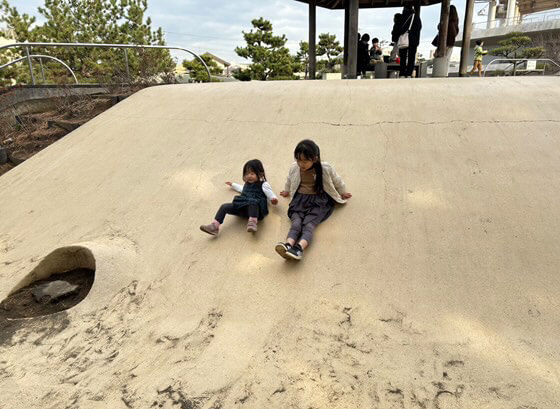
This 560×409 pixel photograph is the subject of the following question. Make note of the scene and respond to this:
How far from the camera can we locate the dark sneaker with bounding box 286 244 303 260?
10.3ft

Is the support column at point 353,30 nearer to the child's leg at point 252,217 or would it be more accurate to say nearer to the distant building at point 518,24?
the child's leg at point 252,217

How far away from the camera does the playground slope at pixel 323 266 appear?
239cm

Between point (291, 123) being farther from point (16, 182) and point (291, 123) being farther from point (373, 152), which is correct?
point (16, 182)

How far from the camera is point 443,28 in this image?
8.12 metres

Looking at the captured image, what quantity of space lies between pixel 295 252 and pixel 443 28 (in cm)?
713

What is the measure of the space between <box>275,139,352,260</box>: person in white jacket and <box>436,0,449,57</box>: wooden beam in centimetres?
616

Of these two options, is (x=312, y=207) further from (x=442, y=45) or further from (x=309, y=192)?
(x=442, y=45)

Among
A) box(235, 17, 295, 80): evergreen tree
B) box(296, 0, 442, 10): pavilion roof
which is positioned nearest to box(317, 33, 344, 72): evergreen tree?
box(235, 17, 295, 80): evergreen tree

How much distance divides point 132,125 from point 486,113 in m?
4.96

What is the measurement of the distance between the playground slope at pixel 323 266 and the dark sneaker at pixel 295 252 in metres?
0.12

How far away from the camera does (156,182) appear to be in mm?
4672

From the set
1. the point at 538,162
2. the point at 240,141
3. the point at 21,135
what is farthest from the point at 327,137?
the point at 21,135

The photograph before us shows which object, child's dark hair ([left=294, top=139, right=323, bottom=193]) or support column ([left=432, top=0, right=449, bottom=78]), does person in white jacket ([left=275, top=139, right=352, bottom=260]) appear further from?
support column ([left=432, top=0, right=449, bottom=78])

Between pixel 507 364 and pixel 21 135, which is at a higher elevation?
pixel 21 135
